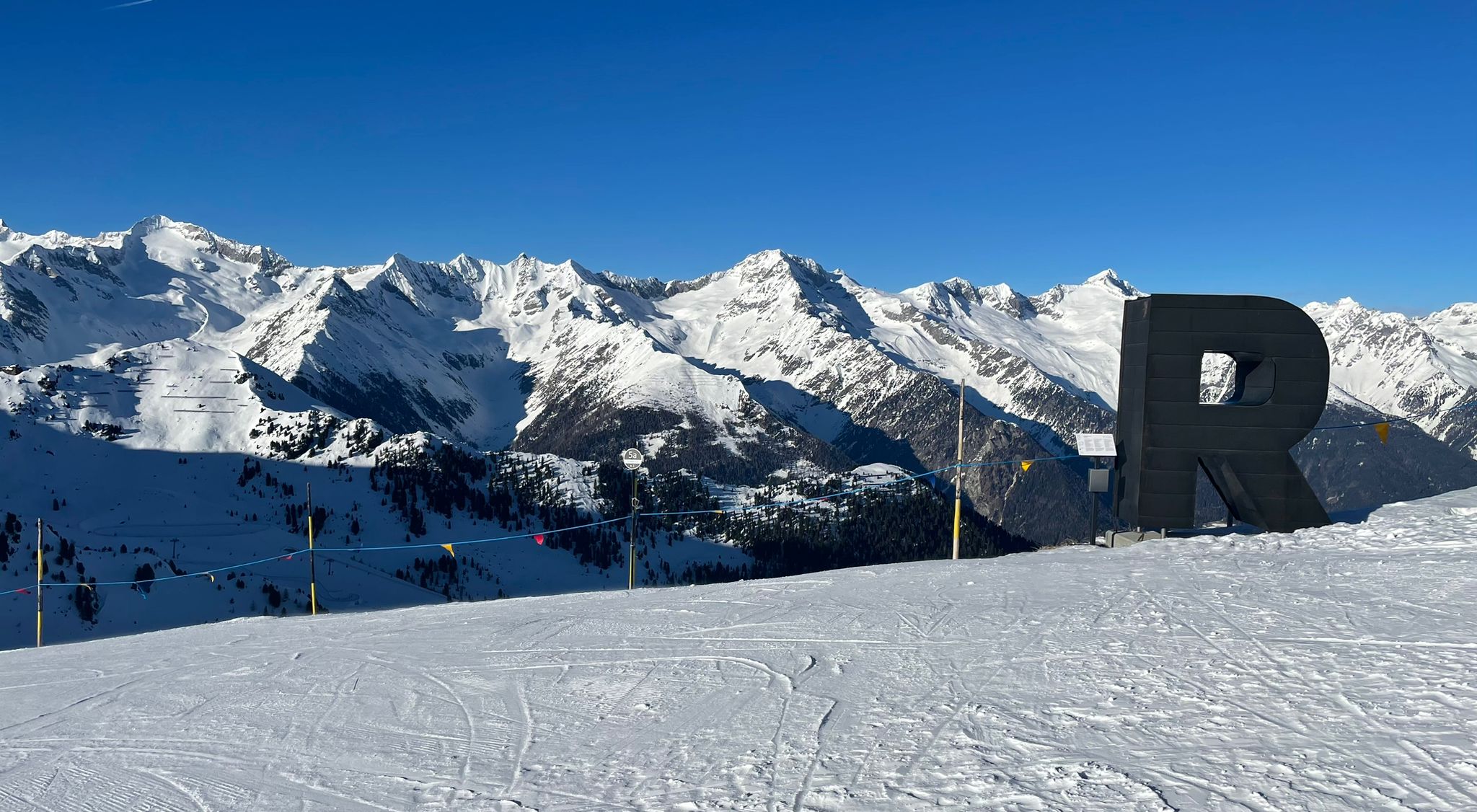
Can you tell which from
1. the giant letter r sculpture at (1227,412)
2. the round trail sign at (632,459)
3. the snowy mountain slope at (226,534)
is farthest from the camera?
the snowy mountain slope at (226,534)

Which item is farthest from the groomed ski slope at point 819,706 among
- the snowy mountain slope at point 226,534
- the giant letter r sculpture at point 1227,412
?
the snowy mountain slope at point 226,534

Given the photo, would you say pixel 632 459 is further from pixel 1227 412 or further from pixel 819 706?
pixel 819 706

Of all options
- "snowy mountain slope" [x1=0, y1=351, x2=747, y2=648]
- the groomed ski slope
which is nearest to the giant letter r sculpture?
the groomed ski slope

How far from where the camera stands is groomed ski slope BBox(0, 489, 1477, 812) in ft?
34.7

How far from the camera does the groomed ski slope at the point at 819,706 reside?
1059 centimetres

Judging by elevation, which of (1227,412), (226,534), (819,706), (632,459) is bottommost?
(226,534)

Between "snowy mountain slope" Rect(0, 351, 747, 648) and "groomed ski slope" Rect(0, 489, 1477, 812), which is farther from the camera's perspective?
"snowy mountain slope" Rect(0, 351, 747, 648)

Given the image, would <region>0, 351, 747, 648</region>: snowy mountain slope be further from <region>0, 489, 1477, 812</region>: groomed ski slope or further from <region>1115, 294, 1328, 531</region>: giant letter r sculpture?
<region>1115, 294, 1328, 531</region>: giant letter r sculpture

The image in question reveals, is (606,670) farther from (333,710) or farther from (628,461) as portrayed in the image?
(628,461)

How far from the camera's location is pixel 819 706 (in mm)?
13680

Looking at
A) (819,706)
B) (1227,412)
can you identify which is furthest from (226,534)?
(819,706)

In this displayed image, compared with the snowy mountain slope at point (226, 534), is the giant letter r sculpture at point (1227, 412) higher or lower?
higher

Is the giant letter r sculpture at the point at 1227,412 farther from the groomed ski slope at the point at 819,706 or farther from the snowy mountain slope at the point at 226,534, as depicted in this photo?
the snowy mountain slope at the point at 226,534

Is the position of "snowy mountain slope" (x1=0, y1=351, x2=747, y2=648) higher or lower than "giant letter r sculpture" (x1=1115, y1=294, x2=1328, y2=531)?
lower
